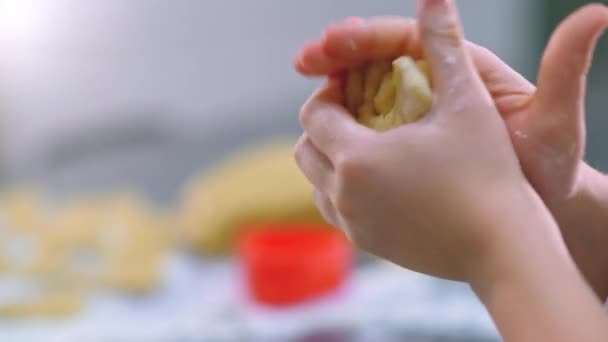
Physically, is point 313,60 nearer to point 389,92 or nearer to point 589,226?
point 389,92

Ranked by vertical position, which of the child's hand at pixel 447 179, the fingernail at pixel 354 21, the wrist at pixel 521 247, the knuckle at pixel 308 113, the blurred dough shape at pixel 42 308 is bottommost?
the wrist at pixel 521 247

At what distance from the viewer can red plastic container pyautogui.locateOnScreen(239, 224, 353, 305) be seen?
737mm

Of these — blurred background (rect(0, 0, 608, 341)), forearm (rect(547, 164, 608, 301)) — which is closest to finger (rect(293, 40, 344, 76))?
forearm (rect(547, 164, 608, 301))

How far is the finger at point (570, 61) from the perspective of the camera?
27cm

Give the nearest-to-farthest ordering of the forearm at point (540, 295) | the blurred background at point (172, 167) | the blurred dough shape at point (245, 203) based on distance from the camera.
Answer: the forearm at point (540, 295)
the blurred background at point (172, 167)
the blurred dough shape at point (245, 203)

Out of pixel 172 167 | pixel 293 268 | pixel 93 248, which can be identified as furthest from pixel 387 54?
pixel 172 167

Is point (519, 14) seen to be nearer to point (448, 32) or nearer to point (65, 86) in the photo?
point (65, 86)

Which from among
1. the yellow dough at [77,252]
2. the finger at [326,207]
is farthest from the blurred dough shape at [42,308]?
the finger at [326,207]

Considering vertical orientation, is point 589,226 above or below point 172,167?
below

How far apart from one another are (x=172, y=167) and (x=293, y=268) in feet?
1.83

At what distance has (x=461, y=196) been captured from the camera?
28 cm

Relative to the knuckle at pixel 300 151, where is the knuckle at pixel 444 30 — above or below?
above

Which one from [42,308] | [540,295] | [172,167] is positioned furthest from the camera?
[172,167]

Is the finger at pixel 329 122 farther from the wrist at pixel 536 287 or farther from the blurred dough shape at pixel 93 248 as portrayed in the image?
the blurred dough shape at pixel 93 248
